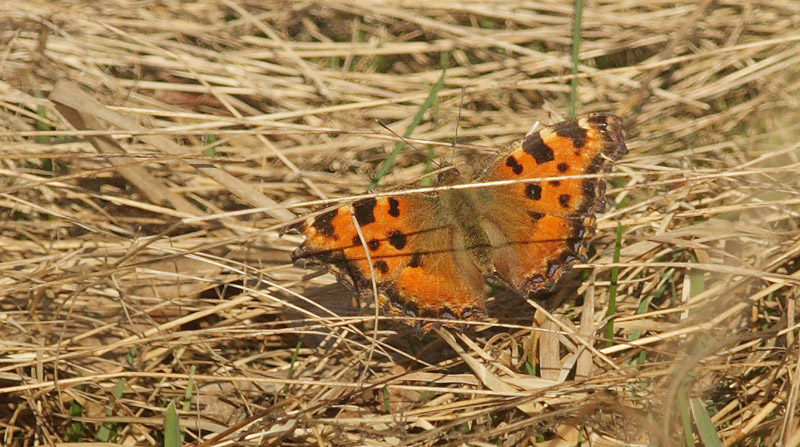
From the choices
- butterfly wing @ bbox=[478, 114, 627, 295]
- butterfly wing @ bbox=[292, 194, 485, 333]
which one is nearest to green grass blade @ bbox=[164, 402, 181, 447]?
butterfly wing @ bbox=[292, 194, 485, 333]

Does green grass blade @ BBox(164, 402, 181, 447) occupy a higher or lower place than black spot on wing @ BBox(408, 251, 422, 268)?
lower

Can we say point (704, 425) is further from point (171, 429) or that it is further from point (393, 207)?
point (171, 429)

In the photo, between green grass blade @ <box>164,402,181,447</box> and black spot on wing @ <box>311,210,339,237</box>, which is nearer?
green grass blade @ <box>164,402,181,447</box>

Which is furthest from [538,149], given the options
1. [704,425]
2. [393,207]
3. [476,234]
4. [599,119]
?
[704,425]

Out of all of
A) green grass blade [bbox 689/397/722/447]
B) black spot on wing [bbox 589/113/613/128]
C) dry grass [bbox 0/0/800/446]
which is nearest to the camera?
green grass blade [bbox 689/397/722/447]

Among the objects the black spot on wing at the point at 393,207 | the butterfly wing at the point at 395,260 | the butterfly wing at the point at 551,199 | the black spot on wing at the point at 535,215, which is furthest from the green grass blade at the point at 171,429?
the black spot on wing at the point at 535,215

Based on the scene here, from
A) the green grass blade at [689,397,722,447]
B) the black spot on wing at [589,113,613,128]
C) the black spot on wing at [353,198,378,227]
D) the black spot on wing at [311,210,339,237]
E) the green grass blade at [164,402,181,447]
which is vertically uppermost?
the black spot on wing at [589,113,613,128]

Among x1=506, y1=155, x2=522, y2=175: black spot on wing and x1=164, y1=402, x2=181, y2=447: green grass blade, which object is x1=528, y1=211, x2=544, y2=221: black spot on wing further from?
x1=164, y1=402, x2=181, y2=447: green grass blade

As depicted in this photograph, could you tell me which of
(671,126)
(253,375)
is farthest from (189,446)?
(671,126)
